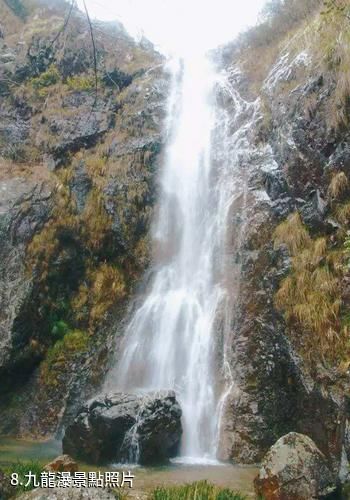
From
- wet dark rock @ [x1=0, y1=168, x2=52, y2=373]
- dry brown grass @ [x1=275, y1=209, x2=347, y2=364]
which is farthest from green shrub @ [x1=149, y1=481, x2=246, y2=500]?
wet dark rock @ [x1=0, y1=168, x2=52, y2=373]

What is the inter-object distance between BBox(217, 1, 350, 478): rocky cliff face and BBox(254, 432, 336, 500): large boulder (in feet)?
2.64

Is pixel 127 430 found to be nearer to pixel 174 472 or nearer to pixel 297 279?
pixel 174 472

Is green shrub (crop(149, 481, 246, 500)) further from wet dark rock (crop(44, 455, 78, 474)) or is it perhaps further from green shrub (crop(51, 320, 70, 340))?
green shrub (crop(51, 320, 70, 340))

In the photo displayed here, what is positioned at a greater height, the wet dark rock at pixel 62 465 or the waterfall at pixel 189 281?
the waterfall at pixel 189 281

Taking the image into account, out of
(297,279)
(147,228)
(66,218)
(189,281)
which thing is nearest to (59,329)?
(66,218)

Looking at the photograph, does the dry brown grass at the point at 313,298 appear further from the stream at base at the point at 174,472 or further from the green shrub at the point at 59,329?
the green shrub at the point at 59,329

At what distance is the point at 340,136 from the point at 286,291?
3369 millimetres

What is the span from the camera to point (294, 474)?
20.2 feet

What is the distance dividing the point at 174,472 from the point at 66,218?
25.8 feet

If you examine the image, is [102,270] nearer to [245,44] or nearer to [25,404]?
[25,404]

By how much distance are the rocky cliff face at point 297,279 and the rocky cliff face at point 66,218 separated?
352 cm

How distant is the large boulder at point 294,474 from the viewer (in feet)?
19.8

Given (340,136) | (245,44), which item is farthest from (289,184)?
(245,44)

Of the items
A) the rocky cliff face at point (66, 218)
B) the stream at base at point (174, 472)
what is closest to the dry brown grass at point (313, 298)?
the stream at base at point (174, 472)
